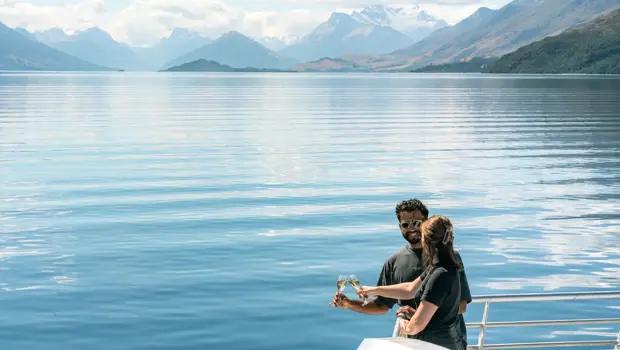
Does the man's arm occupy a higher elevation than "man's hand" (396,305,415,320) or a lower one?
higher

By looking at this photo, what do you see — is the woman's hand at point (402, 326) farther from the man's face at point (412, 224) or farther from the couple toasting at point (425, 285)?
the man's face at point (412, 224)

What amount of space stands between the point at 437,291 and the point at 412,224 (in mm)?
1177

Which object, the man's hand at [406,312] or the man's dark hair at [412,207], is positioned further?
the man's dark hair at [412,207]

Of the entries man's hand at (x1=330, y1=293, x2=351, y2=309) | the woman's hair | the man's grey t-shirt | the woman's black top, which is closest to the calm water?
the man's grey t-shirt

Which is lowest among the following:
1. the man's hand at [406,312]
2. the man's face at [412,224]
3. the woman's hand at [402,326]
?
the woman's hand at [402,326]

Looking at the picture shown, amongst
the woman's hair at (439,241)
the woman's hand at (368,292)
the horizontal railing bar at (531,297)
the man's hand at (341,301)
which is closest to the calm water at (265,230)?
the woman's hand at (368,292)

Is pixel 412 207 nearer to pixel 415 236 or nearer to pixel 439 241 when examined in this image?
pixel 415 236

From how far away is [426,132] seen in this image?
83250mm

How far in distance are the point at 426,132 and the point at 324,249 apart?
182ft

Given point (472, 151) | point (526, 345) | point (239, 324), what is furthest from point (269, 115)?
point (526, 345)

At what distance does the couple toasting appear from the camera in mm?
9023

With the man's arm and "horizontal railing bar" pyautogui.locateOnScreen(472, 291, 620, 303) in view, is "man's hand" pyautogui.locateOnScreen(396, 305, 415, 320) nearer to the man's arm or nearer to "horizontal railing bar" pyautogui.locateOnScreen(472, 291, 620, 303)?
the man's arm

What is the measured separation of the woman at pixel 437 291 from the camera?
8953 millimetres

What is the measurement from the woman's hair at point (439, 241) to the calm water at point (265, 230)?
995 cm
